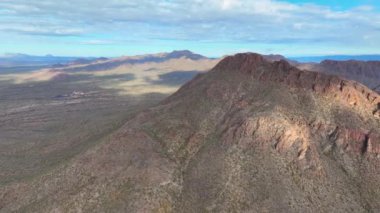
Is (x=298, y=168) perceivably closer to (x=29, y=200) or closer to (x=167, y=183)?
(x=167, y=183)

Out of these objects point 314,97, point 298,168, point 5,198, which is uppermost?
point 314,97

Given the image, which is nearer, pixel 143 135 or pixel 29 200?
pixel 29 200

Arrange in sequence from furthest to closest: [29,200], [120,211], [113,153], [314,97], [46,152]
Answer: [46,152]
[314,97]
[113,153]
[29,200]
[120,211]

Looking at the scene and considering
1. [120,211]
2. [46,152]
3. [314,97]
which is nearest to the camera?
[120,211]

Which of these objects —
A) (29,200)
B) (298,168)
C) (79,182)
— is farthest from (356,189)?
(29,200)

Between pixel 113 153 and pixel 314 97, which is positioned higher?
pixel 314 97

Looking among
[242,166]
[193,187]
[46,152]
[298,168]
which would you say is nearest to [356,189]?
[298,168]

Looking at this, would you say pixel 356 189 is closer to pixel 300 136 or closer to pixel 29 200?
pixel 300 136
